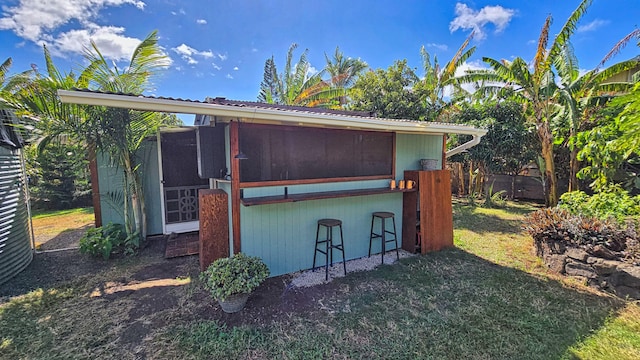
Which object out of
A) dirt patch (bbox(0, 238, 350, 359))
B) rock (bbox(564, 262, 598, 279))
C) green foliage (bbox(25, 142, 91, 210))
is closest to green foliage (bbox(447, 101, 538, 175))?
rock (bbox(564, 262, 598, 279))

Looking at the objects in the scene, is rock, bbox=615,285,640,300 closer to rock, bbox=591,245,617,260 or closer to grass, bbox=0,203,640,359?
grass, bbox=0,203,640,359

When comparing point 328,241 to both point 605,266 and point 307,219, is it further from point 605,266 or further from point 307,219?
point 605,266

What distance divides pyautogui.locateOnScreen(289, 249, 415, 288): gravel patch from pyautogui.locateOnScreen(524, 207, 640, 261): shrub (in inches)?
85.7

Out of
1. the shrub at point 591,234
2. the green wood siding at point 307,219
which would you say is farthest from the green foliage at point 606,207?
the green wood siding at point 307,219

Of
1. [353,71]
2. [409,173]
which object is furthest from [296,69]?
[409,173]

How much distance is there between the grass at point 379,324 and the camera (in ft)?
7.72

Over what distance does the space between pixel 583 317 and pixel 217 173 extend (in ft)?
15.8

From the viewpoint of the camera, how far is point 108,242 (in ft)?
14.6

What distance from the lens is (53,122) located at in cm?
407

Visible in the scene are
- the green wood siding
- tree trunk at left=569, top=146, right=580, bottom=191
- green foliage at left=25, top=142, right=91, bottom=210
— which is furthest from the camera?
green foliage at left=25, top=142, right=91, bottom=210

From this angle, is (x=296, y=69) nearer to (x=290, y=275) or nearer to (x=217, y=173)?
(x=217, y=173)

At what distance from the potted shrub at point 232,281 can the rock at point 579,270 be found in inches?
172

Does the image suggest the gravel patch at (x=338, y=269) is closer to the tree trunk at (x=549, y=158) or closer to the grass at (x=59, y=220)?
the grass at (x=59, y=220)

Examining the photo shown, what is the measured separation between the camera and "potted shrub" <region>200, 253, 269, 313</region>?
2.79 meters
